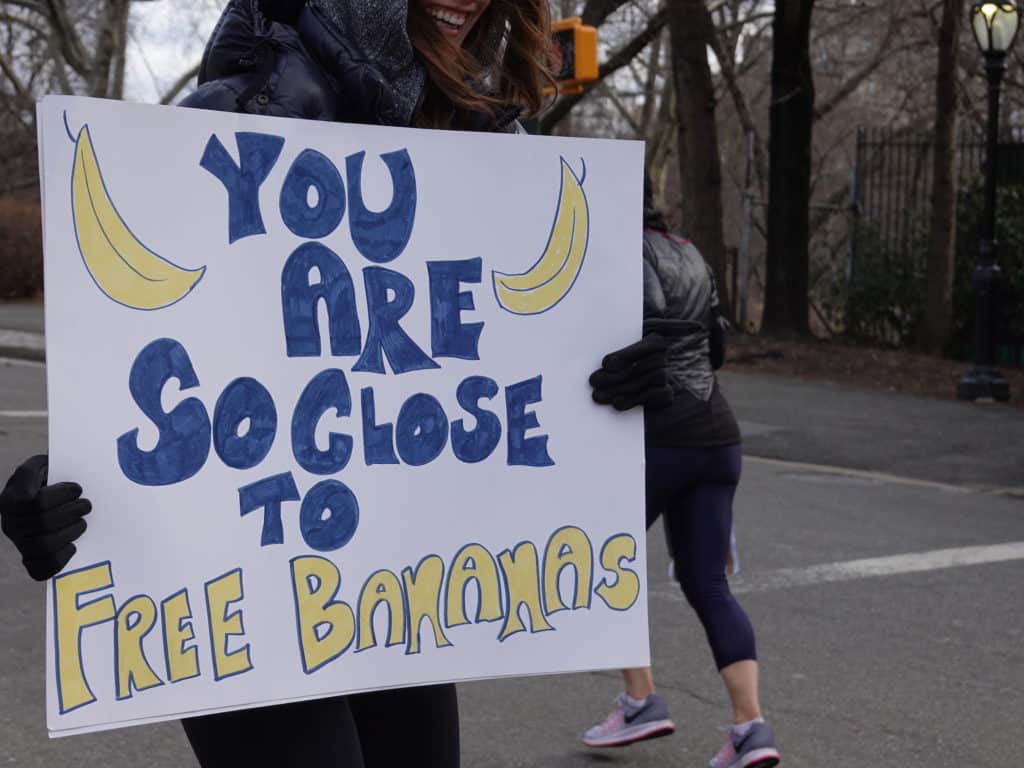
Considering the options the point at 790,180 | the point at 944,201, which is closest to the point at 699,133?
the point at 790,180

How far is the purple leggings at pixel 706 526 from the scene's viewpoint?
4.52m

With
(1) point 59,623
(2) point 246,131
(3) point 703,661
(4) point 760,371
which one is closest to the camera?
(1) point 59,623

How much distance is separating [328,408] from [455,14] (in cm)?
72

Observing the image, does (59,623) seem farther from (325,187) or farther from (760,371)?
(760,371)

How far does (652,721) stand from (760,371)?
11.9 m

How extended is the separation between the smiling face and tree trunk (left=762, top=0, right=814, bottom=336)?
16087 mm

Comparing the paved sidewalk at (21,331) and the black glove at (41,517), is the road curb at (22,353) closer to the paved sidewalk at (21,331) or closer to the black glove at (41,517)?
the paved sidewalk at (21,331)

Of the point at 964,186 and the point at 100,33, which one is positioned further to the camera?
the point at 100,33

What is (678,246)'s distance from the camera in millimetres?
4645

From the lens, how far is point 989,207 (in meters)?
14.8

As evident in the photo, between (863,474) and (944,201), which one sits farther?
(944,201)

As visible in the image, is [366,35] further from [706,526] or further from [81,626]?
[706,526]

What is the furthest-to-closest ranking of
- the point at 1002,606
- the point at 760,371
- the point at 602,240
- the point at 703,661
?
1. the point at 760,371
2. the point at 1002,606
3. the point at 703,661
4. the point at 602,240

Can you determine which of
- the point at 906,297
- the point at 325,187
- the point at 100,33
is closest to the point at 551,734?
the point at 325,187
